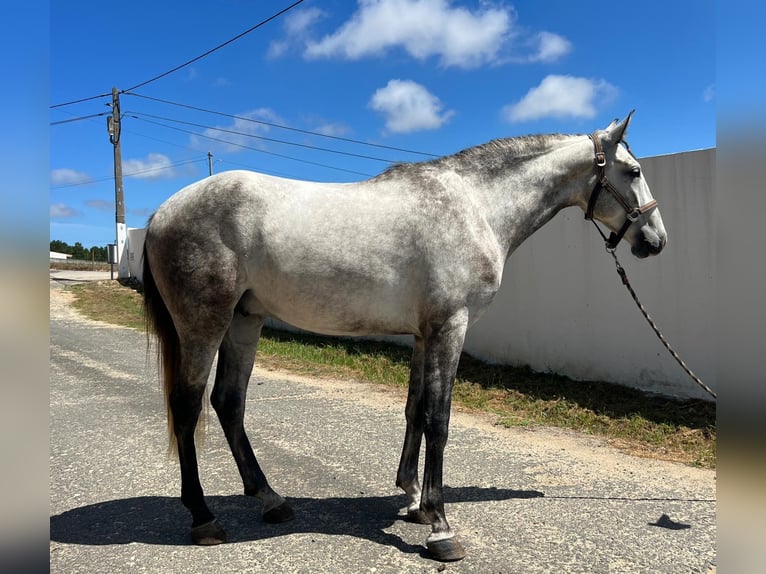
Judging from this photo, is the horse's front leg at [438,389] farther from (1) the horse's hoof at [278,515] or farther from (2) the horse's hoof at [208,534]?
(2) the horse's hoof at [208,534]

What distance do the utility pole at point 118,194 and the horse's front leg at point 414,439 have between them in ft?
67.2

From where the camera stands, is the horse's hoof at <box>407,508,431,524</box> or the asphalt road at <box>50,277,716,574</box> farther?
the horse's hoof at <box>407,508,431,524</box>

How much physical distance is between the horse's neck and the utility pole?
20889 millimetres

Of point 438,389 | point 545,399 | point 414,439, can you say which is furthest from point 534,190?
point 545,399

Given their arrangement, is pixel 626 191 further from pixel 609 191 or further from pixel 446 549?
pixel 446 549

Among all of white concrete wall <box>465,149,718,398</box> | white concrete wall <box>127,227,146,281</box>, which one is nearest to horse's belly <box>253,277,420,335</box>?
white concrete wall <box>465,149,718,398</box>

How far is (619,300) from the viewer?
6.15m

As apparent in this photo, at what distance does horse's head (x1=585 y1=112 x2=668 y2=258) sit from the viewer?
3.11 metres

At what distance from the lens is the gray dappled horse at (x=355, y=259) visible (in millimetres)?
2789

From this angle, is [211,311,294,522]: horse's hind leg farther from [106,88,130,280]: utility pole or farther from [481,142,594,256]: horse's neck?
[106,88,130,280]: utility pole

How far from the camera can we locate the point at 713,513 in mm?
3127

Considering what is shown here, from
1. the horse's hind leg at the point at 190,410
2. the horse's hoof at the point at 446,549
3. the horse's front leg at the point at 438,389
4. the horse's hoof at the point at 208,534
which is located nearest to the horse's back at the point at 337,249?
the horse's front leg at the point at 438,389

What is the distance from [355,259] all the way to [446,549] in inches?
62.1
